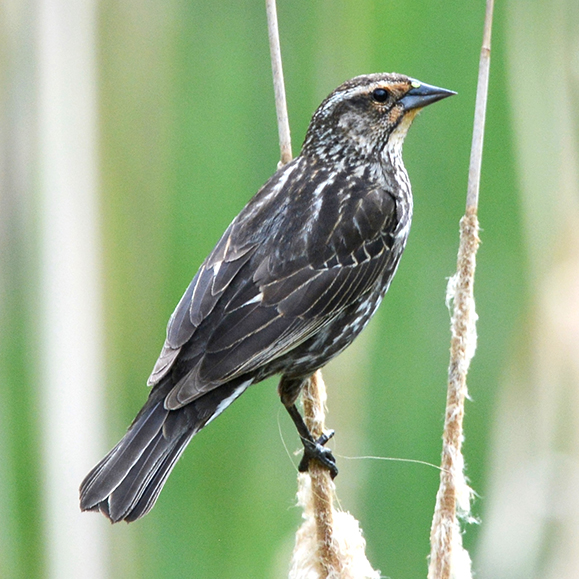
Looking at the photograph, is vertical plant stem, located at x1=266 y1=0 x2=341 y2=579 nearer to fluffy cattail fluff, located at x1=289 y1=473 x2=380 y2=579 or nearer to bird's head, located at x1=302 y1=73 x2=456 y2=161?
fluffy cattail fluff, located at x1=289 y1=473 x2=380 y2=579

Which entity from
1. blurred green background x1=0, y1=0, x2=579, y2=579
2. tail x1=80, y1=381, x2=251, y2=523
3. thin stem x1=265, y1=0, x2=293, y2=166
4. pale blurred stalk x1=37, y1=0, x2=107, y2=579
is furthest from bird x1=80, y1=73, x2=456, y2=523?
pale blurred stalk x1=37, y1=0, x2=107, y2=579

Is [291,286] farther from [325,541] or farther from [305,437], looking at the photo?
[325,541]

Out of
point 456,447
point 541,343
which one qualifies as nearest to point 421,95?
point 541,343

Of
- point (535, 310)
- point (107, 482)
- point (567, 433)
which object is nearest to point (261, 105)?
point (535, 310)

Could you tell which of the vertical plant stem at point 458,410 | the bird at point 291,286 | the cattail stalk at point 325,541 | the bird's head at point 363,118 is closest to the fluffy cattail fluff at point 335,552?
the cattail stalk at point 325,541

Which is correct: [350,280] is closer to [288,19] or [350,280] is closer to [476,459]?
[476,459]

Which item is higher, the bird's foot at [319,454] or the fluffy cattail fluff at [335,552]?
the bird's foot at [319,454]

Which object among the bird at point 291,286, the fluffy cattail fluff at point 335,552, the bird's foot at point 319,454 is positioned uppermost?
the bird at point 291,286

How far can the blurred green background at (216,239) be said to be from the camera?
2311 mm

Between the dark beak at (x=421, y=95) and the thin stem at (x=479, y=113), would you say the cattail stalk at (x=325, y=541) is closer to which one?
the thin stem at (x=479, y=113)

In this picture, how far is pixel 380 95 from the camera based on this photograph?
237cm

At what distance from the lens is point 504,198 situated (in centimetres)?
241

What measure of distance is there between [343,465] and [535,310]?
2.24ft

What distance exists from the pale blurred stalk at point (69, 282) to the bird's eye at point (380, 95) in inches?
30.3
